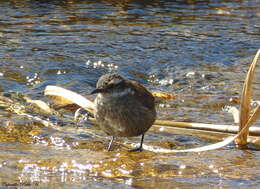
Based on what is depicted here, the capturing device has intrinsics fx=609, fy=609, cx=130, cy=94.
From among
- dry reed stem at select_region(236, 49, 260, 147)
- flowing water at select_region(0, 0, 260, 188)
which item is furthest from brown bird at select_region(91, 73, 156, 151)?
dry reed stem at select_region(236, 49, 260, 147)

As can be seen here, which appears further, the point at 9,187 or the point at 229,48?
the point at 229,48

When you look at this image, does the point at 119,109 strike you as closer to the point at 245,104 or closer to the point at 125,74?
the point at 245,104

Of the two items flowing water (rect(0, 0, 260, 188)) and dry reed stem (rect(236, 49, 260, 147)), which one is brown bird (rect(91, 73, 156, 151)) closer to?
flowing water (rect(0, 0, 260, 188))

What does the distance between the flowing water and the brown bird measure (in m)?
0.27

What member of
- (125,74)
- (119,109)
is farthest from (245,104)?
(125,74)

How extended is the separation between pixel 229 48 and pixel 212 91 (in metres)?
2.78

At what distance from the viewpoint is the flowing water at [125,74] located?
204 inches

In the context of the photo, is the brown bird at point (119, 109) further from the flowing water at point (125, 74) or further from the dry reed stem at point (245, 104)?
the dry reed stem at point (245, 104)

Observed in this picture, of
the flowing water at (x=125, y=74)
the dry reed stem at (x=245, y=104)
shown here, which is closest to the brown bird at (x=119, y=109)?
the flowing water at (x=125, y=74)

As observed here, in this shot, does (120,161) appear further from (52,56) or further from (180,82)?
(52,56)

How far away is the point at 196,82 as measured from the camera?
10.6m

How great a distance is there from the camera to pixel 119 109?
20.8 feet

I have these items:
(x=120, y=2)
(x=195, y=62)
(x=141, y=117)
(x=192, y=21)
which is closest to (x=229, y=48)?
(x=195, y=62)

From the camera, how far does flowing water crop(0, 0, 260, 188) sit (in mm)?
5188
